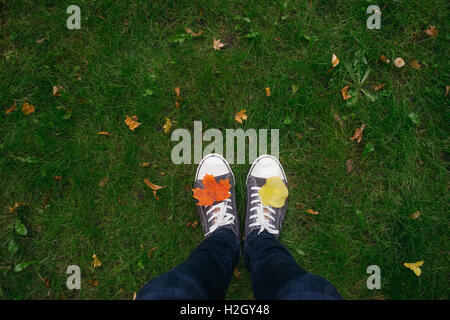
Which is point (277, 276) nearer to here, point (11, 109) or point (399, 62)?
point (399, 62)

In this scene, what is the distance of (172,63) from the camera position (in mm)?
2432

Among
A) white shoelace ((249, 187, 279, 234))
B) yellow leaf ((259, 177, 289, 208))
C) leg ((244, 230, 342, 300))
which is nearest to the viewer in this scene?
leg ((244, 230, 342, 300))

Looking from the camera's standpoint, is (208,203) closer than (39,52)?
Yes

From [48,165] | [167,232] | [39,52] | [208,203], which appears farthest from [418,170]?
[39,52]

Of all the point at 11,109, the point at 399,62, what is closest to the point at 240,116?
the point at 399,62

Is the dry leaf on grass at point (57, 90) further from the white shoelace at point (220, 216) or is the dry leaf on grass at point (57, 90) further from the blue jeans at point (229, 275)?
the blue jeans at point (229, 275)

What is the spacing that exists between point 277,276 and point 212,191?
99 centimetres

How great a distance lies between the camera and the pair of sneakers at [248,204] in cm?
229

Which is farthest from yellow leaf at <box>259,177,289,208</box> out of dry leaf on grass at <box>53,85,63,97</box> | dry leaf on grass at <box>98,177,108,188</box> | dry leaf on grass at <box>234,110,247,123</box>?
dry leaf on grass at <box>53,85,63,97</box>

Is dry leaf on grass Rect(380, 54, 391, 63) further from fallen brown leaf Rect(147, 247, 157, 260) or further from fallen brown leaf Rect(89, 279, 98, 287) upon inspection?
fallen brown leaf Rect(89, 279, 98, 287)

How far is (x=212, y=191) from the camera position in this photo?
2.36 m

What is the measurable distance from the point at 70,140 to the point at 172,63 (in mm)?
1200

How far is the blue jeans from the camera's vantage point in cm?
138

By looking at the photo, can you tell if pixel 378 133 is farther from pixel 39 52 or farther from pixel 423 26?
pixel 39 52
